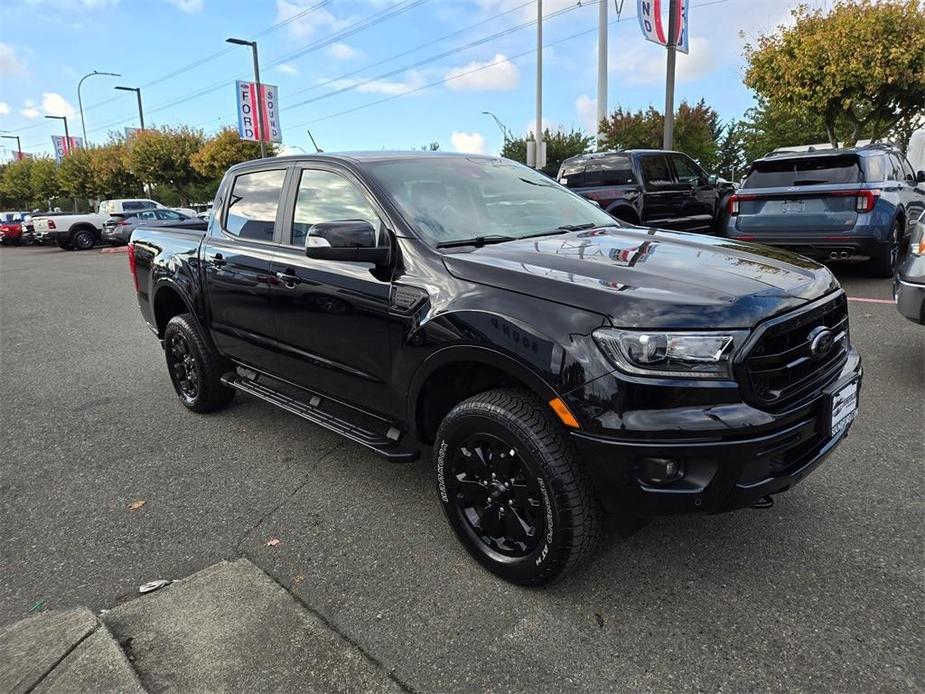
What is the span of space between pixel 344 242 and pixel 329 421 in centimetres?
104

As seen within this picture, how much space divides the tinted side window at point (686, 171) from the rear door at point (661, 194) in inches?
10.4

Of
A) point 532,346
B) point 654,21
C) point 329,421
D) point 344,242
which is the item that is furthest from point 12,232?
point 532,346

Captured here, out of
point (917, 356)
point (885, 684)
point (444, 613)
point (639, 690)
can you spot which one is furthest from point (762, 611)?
point (917, 356)

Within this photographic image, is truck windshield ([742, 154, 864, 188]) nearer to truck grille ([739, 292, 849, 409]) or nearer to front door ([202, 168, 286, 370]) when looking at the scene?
truck grille ([739, 292, 849, 409])

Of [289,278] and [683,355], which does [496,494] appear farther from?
[289,278]

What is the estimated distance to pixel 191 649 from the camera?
231 centimetres

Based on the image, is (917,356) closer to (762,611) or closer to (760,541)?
(760,541)

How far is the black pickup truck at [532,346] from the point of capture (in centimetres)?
214

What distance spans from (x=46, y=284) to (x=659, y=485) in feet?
51.0

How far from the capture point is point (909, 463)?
11.3 ft

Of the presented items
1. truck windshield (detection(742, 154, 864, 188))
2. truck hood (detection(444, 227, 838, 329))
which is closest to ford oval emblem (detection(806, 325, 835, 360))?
truck hood (detection(444, 227, 838, 329))

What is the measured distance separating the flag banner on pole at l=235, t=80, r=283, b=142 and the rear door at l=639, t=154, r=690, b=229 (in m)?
20.1

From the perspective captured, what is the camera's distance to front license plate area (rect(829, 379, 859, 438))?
2465mm

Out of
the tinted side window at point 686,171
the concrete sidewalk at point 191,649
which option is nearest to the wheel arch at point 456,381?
the concrete sidewalk at point 191,649
